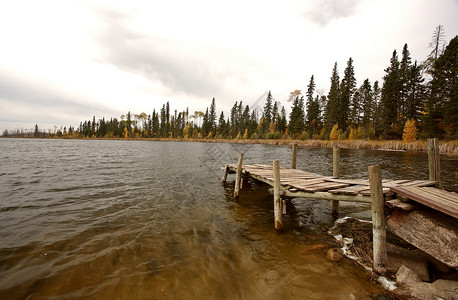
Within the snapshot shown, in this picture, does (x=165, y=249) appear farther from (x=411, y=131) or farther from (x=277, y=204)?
(x=411, y=131)

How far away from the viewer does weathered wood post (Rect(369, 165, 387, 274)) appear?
3797 millimetres

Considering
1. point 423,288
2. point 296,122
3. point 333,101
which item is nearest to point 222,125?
point 296,122

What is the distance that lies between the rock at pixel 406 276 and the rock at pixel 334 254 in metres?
0.99

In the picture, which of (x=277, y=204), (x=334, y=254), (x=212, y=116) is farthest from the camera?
(x=212, y=116)

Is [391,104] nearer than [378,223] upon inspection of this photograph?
No

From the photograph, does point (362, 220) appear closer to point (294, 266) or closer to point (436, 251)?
point (436, 251)

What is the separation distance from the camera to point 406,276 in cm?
338

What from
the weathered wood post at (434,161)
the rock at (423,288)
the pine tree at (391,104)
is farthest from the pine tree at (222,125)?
the rock at (423,288)

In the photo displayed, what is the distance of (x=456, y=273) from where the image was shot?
3525 millimetres

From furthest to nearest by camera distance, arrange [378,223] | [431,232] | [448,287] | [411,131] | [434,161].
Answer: [411,131] → [434,161] → [378,223] → [431,232] → [448,287]

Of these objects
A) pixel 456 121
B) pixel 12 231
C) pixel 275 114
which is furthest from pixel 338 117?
pixel 12 231

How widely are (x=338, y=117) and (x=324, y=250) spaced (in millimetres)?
51830

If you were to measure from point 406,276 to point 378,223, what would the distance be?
93 centimetres

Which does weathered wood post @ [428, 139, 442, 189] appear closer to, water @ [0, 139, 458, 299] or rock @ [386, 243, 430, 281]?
water @ [0, 139, 458, 299]
